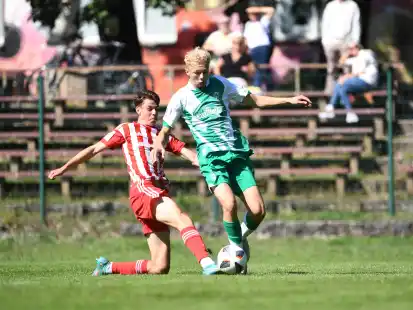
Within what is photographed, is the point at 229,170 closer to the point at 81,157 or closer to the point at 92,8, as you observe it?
the point at 81,157

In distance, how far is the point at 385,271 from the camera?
12.8 meters

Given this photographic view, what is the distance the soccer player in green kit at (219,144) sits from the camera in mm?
12414

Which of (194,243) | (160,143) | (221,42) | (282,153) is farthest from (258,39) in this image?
(194,243)

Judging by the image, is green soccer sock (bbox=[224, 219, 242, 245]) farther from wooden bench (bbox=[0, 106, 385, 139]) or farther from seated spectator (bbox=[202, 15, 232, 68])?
seated spectator (bbox=[202, 15, 232, 68])

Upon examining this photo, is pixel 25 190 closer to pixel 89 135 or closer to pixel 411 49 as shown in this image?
pixel 89 135

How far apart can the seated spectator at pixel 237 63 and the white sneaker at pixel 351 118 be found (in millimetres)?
1532

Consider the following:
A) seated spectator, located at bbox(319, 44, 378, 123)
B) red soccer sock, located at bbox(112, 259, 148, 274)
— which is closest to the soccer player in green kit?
red soccer sock, located at bbox(112, 259, 148, 274)

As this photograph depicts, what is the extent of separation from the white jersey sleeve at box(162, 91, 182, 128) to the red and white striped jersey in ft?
1.10

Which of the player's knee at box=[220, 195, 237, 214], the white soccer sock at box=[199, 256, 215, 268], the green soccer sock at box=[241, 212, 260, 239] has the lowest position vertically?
the white soccer sock at box=[199, 256, 215, 268]

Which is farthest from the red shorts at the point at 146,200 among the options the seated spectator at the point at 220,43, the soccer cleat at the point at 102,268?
the seated spectator at the point at 220,43

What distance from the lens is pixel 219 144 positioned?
12523 millimetres

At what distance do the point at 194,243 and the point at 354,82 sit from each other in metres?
9.62

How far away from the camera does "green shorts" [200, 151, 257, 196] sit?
1248 centimetres

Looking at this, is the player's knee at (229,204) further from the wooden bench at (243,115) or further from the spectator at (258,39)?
the spectator at (258,39)
